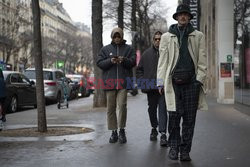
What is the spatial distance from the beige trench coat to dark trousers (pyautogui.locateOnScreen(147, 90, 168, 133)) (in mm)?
1427

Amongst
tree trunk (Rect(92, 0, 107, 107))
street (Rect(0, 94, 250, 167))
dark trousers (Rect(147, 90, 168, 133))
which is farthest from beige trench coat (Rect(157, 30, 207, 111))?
tree trunk (Rect(92, 0, 107, 107))

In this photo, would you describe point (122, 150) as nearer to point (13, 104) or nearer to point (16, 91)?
point (13, 104)

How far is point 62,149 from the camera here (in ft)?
24.2

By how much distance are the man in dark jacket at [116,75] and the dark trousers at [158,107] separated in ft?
1.52

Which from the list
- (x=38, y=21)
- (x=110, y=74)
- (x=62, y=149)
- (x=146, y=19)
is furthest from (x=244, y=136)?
(x=146, y=19)

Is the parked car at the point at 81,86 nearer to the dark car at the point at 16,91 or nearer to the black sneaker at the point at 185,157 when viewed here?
the dark car at the point at 16,91

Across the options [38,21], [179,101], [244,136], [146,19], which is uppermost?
[146,19]

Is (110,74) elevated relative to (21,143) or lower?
elevated

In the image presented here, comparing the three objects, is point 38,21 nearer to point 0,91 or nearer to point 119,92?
point 0,91

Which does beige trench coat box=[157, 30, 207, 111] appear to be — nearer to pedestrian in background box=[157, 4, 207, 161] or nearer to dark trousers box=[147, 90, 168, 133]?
pedestrian in background box=[157, 4, 207, 161]

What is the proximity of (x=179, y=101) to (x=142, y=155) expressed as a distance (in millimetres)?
1009

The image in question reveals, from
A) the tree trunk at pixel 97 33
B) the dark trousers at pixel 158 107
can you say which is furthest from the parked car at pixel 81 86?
the dark trousers at pixel 158 107

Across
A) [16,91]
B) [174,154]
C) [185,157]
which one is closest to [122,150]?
[174,154]

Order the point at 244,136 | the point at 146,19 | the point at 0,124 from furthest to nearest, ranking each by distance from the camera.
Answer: the point at 146,19 → the point at 0,124 → the point at 244,136
